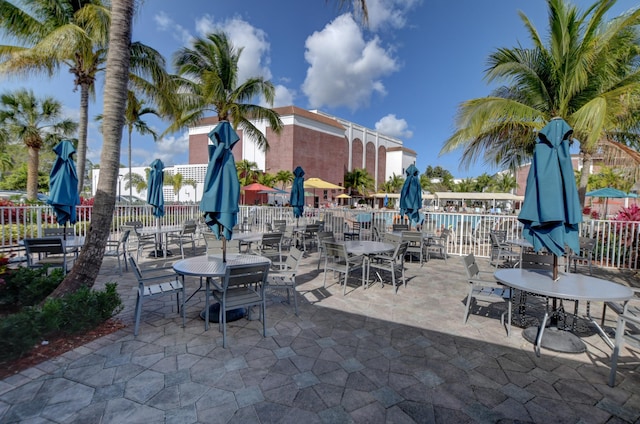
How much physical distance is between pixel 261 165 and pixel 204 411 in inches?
1403

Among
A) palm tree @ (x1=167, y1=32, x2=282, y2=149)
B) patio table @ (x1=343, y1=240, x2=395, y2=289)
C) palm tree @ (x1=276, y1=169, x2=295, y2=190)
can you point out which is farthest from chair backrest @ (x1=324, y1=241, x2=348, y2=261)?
palm tree @ (x1=276, y1=169, x2=295, y2=190)

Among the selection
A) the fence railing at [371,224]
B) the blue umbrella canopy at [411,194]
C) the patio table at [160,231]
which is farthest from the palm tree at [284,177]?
the blue umbrella canopy at [411,194]

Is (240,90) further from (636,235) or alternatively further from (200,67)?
(636,235)

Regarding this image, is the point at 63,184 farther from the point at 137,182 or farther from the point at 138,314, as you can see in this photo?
the point at 137,182

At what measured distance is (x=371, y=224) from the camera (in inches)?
420

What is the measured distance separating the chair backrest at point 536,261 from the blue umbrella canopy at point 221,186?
409 cm

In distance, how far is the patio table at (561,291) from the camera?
3.03 metres

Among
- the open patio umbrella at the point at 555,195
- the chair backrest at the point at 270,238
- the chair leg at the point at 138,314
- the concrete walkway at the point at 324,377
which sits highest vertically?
the open patio umbrella at the point at 555,195

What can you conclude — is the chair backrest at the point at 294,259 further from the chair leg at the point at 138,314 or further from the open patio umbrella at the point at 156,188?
the open patio umbrella at the point at 156,188

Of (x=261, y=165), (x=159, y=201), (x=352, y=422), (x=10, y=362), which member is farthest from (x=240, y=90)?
(x=261, y=165)

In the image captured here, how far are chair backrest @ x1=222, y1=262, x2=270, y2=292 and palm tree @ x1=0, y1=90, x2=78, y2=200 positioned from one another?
20307 mm

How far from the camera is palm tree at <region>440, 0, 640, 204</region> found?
6.88 m

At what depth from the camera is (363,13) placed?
6.16 meters

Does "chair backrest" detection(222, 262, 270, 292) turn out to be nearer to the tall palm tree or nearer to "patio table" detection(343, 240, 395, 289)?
the tall palm tree
